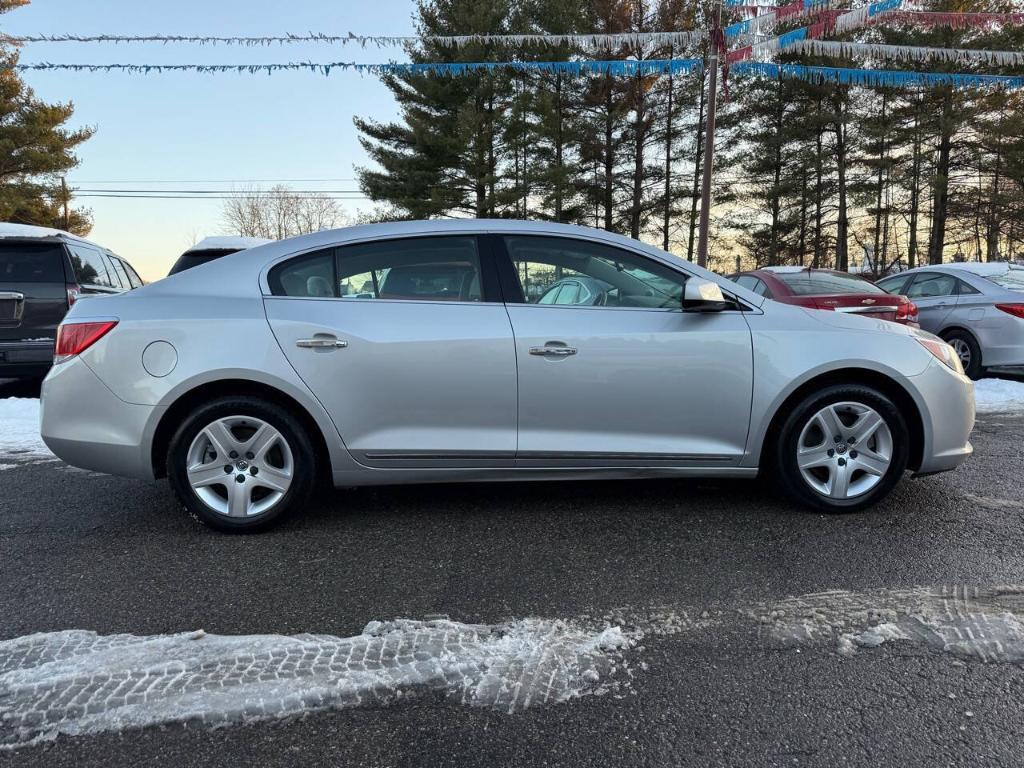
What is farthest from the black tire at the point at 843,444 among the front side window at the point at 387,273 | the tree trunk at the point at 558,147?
the tree trunk at the point at 558,147

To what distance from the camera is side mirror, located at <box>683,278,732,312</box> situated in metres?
3.39

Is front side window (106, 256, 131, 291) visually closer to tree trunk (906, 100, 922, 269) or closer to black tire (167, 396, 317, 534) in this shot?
black tire (167, 396, 317, 534)

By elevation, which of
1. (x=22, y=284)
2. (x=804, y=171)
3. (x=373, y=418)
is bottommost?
(x=373, y=418)

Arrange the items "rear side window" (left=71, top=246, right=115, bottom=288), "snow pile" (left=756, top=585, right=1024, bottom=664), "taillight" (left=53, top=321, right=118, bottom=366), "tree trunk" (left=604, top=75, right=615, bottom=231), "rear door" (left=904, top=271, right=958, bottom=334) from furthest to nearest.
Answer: "tree trunk" (left=604, top=75, right=615, bottom=231) → "rear door" (left=904, top=271, right=958, bottom=334) → "rear side window" (left=71, top=246, right=115, bottom=288) → "taillight" (left=53, top=321, right=118, bottom=366) → "snow pile" (left=756, top=585, right=1024, bottom=664)

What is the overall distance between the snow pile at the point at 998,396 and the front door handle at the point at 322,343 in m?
6.08

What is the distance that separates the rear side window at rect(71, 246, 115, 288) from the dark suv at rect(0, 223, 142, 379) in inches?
2.0

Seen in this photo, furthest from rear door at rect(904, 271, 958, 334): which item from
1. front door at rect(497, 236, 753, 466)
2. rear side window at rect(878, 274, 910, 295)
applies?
front door at rect(497, 236, 753, 466)

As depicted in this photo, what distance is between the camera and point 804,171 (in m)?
31.1

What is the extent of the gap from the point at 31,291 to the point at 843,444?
24.5 ft

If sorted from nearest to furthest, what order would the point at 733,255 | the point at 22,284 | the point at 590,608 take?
the point at 590,608 < the point at 22,284 < the point at 733,255

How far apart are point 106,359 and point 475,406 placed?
178 cm

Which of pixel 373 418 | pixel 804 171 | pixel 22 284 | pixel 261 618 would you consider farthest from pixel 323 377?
pixel 804 171

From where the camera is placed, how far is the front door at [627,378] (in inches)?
134

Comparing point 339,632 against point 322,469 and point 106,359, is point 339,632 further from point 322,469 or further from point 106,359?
point 106,359
